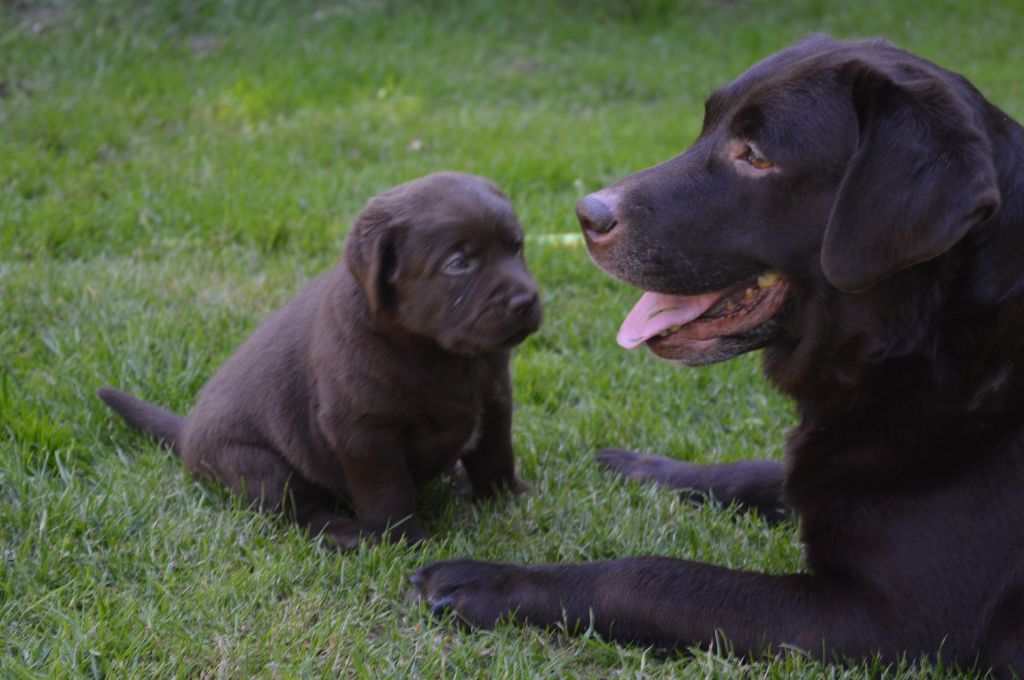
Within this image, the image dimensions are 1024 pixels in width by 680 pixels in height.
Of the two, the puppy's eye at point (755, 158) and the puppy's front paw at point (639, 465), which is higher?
the puppy's eye at point (755, 158)

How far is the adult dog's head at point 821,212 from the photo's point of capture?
253 cm

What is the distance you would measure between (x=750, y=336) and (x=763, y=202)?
1.15ft

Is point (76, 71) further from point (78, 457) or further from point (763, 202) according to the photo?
point (763, 202)

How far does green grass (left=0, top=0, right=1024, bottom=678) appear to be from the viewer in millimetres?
2906

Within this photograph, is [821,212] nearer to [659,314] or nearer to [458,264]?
[659,314]

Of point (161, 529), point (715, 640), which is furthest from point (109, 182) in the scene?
point (715, 640)

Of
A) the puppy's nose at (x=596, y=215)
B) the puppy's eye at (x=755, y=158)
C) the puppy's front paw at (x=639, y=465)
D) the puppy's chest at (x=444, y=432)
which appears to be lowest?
the puppy's front paw at (x=639, y=465)

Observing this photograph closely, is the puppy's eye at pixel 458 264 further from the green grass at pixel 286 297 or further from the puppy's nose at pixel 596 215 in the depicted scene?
the green grass at pixel 286 297

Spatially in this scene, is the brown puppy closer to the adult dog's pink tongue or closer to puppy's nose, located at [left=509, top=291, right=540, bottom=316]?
puppy's nose, located at [left=509, top=291, right=540, bottom=316]

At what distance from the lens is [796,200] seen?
2801mm

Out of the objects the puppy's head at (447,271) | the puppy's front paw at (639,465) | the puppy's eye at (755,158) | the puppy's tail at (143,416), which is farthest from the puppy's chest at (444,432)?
the puppy's eye at (755,158)

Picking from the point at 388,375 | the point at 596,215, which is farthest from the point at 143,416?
the point at 596,215

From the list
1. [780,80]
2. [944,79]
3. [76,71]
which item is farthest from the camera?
[76,71]

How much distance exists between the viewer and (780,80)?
289cm
